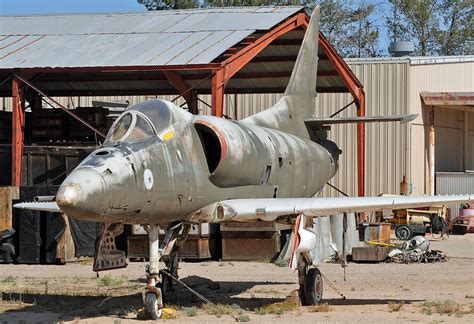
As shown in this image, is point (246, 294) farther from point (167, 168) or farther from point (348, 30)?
point (348, 30)

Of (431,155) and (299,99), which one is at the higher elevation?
(299,99)

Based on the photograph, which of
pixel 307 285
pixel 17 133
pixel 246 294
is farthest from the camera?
pixel 17 133

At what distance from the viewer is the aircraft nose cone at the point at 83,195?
38.9 feet

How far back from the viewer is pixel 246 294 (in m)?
17.3

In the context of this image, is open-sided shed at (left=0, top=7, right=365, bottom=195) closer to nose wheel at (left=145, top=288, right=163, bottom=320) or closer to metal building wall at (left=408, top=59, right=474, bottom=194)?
metal building wall at (left=408, top=59, right=474, bottom=194)

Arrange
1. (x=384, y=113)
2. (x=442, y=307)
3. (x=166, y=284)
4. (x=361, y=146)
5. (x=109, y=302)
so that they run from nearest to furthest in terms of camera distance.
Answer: (x=442, y=307) < (x=109, y=302) < (x=166, y=284) < (x=361, y=146) < (x=384, y=113)

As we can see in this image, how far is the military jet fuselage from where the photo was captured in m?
12.3

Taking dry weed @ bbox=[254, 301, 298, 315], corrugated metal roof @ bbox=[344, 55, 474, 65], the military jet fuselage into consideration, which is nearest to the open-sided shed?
corrugated metal roof @ bbox=[344, 55, 474, 65]

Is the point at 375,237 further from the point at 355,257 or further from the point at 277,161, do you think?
the point at 277,161

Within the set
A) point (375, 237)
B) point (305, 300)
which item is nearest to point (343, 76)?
point (375, 237)

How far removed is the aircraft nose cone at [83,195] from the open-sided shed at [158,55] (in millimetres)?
11365

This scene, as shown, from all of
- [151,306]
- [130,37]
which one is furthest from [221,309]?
[130,37]

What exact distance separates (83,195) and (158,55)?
1362 centimetres

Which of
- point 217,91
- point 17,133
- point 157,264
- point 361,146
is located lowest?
point 157,264
